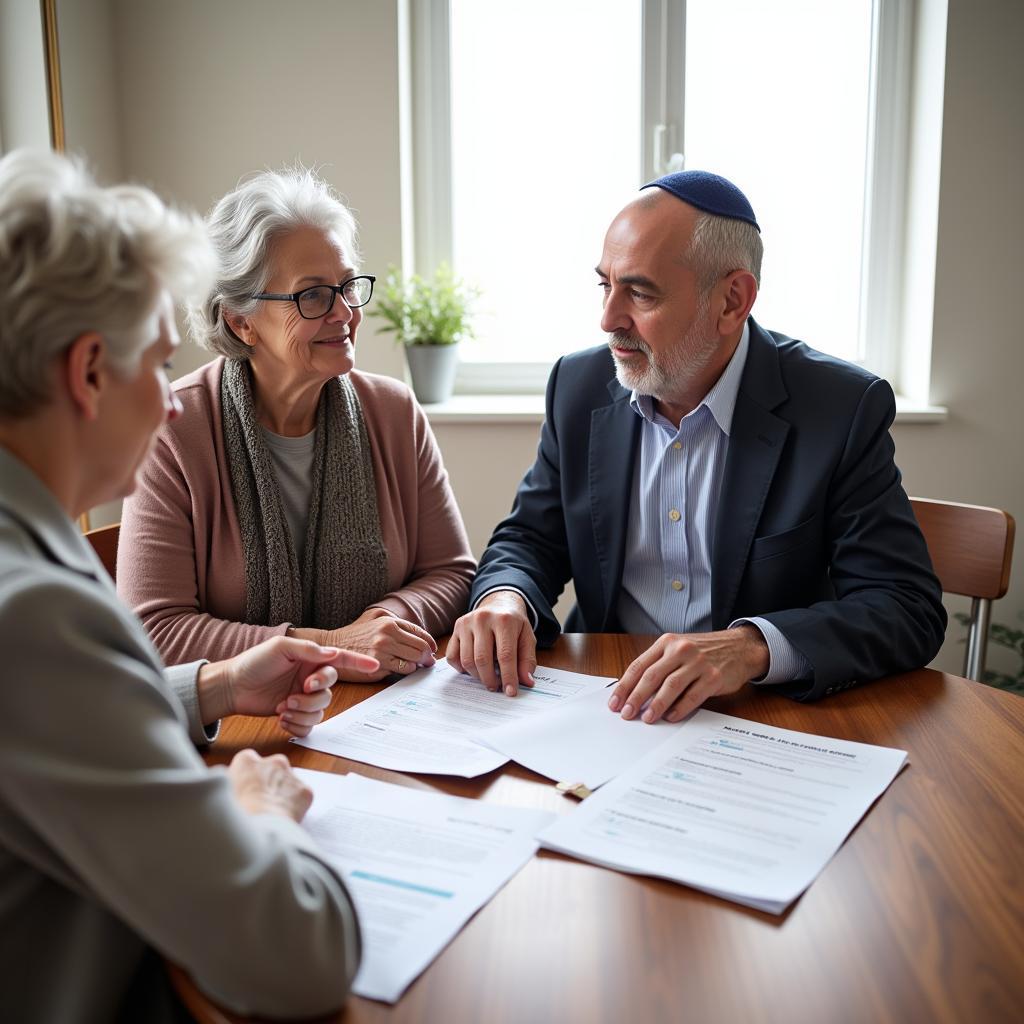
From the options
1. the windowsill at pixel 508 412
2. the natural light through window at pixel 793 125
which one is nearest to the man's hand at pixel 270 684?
the windowsill at pixel 508 412

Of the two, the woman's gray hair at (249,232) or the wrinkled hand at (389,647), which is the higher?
the woman's gray hair at (249,232)

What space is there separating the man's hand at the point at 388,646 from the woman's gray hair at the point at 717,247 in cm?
82

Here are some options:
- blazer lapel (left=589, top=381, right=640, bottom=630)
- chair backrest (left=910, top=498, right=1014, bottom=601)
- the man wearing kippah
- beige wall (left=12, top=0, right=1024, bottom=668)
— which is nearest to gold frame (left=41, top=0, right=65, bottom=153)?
beige wall (left=12, top=0, right=1024, bottom=668)

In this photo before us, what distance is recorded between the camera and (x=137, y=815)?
668 millimetres

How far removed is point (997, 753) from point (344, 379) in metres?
1.28

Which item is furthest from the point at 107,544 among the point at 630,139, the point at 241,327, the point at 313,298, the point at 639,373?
Result: the point at 630,139

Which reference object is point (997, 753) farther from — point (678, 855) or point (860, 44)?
point (860, 44)

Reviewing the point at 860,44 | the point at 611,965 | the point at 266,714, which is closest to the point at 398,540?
the point at 266,714

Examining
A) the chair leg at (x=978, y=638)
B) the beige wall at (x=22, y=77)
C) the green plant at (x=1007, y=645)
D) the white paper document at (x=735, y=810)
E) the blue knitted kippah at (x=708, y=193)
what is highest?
the beige wall at (x=22, y=77)

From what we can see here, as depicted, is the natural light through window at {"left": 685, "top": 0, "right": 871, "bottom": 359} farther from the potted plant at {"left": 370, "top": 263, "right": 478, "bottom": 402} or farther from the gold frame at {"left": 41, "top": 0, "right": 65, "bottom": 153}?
the gold frame at {"left": 41, "top": 0, "right": 65, "bottom": 153}

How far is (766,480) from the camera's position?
168cm

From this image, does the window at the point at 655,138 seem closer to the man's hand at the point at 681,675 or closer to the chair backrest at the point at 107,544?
the chair backrest at the point at 107,544

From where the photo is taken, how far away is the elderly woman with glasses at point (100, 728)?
2.18ft

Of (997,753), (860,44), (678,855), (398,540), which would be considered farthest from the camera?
(860,44)
